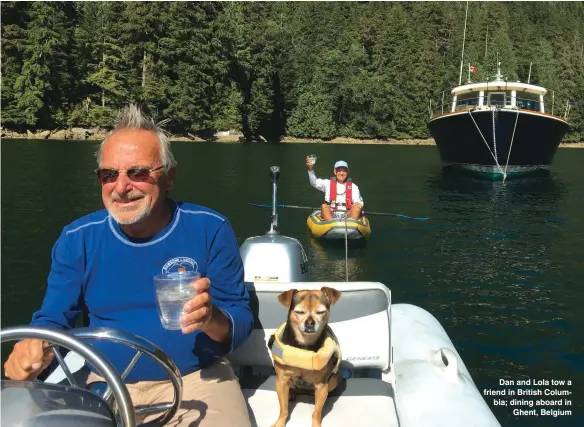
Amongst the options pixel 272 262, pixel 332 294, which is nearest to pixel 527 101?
pixel 272 262

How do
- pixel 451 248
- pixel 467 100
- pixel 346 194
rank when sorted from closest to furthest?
pixel 346 194
pixel 451 248
pixel 467 100

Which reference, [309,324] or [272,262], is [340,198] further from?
[309,324]

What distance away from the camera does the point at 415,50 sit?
57219 mm

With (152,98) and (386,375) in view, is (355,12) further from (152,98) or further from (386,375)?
(386,375)

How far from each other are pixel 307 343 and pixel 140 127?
119 centimetres

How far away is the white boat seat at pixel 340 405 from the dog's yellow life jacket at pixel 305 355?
0.70 ft

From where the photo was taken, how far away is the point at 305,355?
248 cm

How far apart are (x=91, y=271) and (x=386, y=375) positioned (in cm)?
162

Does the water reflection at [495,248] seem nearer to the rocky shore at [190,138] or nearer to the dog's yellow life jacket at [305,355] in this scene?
the dog's yellow life jacket at [305,355]

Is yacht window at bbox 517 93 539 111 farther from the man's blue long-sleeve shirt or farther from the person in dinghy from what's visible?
the man's blue long-sleeve shirt

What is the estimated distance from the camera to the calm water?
6035mm

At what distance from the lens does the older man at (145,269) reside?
7.11ft

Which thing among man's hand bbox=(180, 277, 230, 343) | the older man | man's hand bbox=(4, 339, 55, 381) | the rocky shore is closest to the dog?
the older man

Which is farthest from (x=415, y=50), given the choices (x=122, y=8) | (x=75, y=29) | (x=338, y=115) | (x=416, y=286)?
(x=416, y=286)
